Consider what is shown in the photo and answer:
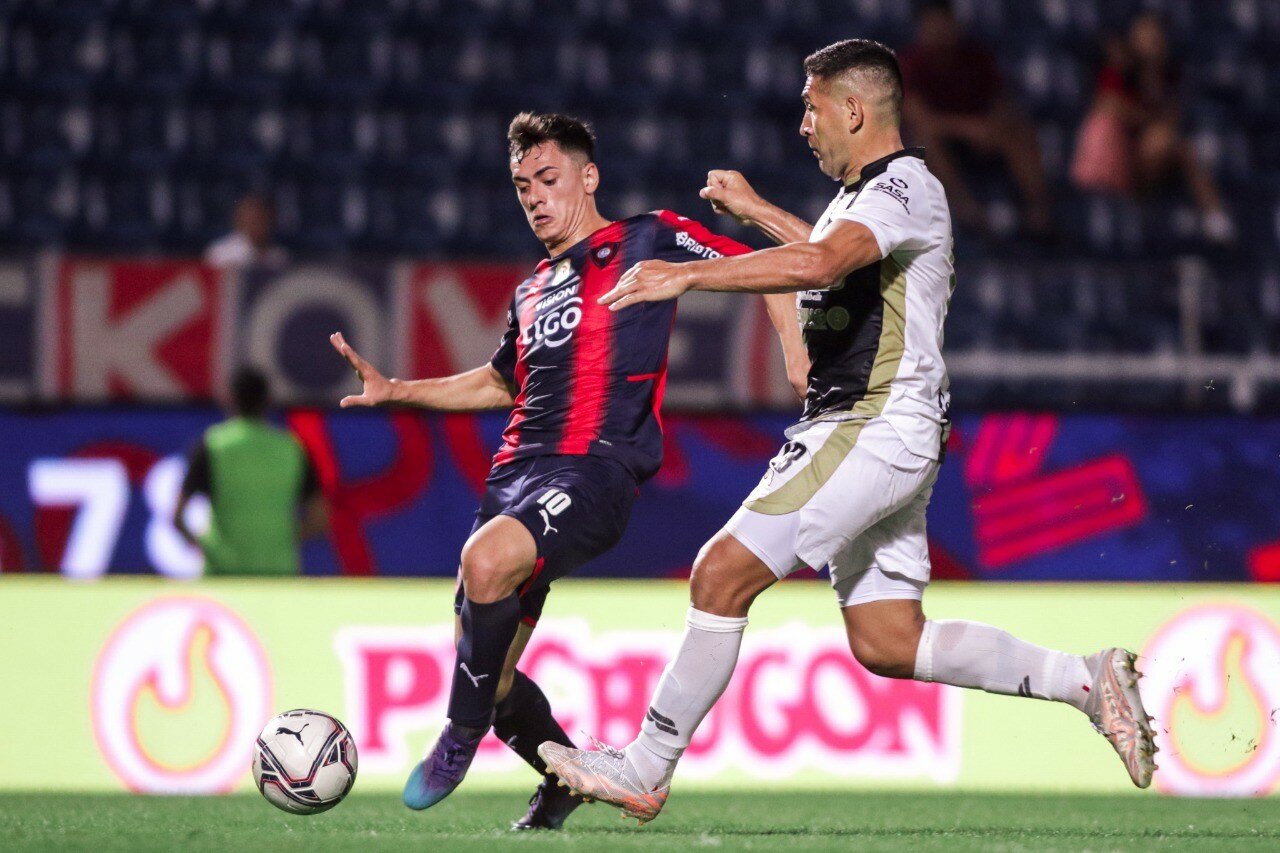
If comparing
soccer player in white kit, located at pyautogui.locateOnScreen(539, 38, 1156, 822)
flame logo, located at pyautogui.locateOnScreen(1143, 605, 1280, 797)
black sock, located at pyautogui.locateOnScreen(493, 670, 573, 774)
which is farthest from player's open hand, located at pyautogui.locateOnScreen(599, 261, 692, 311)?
flame logo, located at pyautogui.locateOnScreen(1143, 605, 1280, 797)

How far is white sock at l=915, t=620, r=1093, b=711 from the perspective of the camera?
4.78 metres

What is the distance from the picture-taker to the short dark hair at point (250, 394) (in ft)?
27.0

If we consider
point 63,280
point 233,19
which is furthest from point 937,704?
point 233,19

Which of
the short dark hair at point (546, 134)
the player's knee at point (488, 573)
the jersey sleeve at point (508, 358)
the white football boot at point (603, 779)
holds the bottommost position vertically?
the white football boot at point (603, 779)

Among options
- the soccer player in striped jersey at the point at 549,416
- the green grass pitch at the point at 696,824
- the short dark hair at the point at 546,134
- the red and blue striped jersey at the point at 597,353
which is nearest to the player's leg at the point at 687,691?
the green grass pitch at the point at 696,824

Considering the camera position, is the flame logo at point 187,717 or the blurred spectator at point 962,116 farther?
the blurred spectator at point 962,116

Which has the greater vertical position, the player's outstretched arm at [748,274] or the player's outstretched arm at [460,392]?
the player's outstretched arm at [748,274]

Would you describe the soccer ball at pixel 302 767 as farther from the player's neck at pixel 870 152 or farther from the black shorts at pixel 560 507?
the player's neck at pixel 870 152

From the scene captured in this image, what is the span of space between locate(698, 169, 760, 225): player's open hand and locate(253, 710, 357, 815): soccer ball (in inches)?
70.4

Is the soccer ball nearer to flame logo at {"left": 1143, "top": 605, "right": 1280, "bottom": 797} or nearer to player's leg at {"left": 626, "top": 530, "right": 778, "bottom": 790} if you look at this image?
player's leg at {"left": 626, "top": 530, "right": 778, "bottom": 790}

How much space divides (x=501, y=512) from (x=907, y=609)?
1.14 m

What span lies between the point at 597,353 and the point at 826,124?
963mm

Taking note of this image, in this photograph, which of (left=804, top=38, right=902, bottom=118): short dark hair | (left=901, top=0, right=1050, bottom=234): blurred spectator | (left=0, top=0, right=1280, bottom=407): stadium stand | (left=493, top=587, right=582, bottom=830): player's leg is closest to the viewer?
(left=804, top=38, right=902, bottom=118): short dark hair

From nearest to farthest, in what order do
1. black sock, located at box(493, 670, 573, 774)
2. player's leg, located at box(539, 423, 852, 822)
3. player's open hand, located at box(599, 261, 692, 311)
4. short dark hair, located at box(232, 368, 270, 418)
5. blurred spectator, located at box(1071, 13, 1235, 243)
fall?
1. player's open hand, located at box(599, 261, 692, 311)
2. player's leg, located at box(539, 423, 852, 822)
3. black sock, located at box(493, 670, 573, 774)
4. short dark hair, located at box(232, 368, 270, 418)
5. blurred spectator, located at box(1071, 13, 1235, 243)
